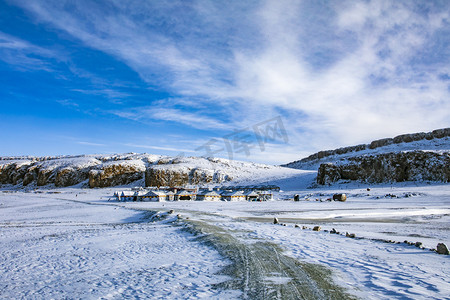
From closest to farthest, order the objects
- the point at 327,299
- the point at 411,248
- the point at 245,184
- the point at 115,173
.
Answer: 1. the point at 327,299
2. the point at 411,248
3. the point at 245,184
4. the point at 115,173

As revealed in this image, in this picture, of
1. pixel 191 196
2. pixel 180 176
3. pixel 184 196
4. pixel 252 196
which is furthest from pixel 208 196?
pixel 180 176

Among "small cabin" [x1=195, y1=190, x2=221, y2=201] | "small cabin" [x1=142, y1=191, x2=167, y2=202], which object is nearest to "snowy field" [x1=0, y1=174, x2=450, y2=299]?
"small cabin" [x1=142, y1=191, x2=167, y2=202]

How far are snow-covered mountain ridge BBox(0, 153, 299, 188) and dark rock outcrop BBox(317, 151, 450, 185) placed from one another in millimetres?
19670

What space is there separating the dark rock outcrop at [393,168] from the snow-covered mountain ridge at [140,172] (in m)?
19.7

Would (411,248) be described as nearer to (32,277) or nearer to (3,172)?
(32,277)

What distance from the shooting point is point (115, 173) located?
256ft

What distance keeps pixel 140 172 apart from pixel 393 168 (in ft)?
209

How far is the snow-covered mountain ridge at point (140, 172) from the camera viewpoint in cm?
7531

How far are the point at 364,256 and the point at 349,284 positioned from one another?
279cm

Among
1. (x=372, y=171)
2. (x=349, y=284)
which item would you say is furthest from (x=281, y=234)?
(x=372, y=171)

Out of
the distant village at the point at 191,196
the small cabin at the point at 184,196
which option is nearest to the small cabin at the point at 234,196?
the distant village at the point at 191,196

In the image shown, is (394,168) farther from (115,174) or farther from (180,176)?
(115,174)

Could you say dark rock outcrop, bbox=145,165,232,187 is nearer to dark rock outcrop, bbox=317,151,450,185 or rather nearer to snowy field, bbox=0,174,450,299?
dark rock outcrop, bbox=317,151,450,185

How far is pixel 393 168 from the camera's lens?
166 feet
